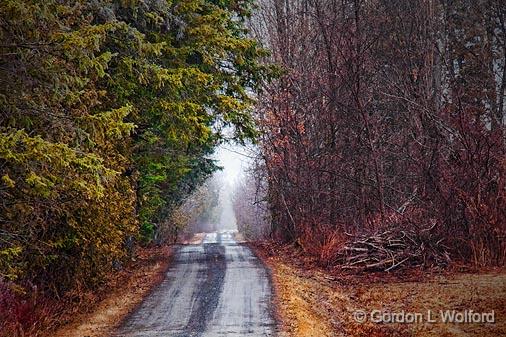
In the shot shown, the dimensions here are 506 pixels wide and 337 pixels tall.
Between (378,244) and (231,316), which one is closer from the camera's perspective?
(231,316)

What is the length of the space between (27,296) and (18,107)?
388 cm

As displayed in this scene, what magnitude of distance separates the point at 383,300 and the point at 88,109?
755cm

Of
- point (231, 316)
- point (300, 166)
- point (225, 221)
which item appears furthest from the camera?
point (225, 221)

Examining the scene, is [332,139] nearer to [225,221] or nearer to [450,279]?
[450,279]

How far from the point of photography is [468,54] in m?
25.9

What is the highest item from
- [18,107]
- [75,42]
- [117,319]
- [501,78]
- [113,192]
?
[501,78]

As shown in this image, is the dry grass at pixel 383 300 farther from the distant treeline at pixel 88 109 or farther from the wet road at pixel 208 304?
the distant treeline at pixel 88 109

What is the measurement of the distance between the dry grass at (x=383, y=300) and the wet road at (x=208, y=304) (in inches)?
18.5

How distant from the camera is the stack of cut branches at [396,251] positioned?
46.4ft

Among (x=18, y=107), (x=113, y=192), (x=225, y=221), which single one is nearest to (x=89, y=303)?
(x=113, y=192)

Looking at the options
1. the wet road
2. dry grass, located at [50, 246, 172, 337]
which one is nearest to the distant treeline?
dry grass, located at [50, 246, 172, 337]

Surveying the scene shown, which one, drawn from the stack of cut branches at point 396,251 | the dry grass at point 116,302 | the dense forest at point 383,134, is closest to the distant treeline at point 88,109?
the dry grass at point 116,302

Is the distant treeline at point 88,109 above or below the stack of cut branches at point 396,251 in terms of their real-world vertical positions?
above

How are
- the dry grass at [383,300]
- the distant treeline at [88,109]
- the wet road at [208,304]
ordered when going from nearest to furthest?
the distant treeline at [88,109] → the wet road at [208,304] → the dry grass at [383,300]
